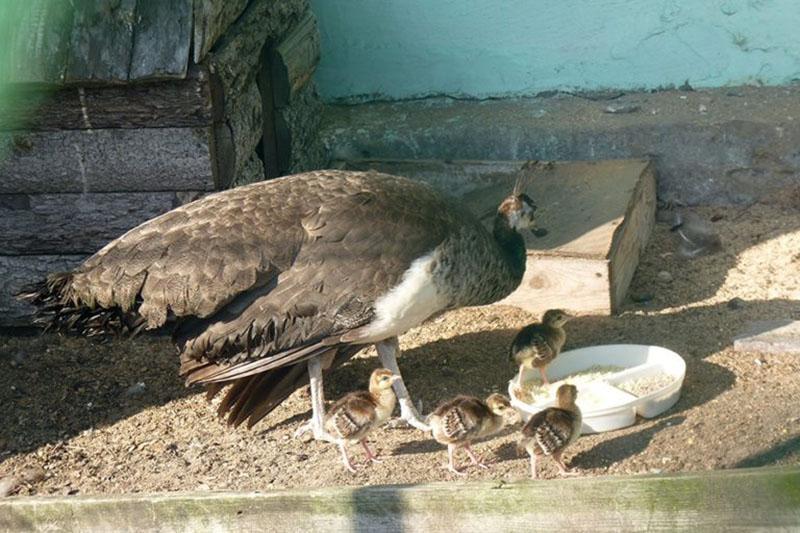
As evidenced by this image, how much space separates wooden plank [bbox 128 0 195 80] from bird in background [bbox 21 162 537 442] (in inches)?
28.4

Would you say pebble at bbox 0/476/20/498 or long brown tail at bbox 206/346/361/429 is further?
long brown tail at bbox 206/346/361/429

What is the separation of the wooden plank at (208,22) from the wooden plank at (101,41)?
0.28 meters

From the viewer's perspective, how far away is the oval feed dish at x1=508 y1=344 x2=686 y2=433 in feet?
16.0

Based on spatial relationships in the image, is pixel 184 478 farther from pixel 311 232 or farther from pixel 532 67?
pixel 532 67

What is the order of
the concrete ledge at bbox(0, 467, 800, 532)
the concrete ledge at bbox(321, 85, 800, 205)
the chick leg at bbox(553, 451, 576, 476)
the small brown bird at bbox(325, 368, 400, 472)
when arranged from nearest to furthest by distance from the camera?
the concrete ledge at bbox(0, 467, 800, 532) < the chick leg at bbox(553, 451, 576, 476) < the small brown bird at bbox(325, 368, 400, 472) < the concrete ledge at bbox(321, 85, 800, 205)

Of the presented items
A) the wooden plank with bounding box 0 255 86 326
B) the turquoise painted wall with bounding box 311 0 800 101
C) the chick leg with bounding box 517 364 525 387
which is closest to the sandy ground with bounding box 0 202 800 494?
the wooden plank with bounding box 0 255 86 326

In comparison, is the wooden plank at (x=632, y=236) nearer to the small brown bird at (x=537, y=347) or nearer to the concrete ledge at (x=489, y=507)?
the small brown bird at (x=537, y=347)

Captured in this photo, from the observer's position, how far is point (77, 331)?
16.8 feet

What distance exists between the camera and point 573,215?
20.4 ft

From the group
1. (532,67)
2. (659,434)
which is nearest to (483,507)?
(659,434)

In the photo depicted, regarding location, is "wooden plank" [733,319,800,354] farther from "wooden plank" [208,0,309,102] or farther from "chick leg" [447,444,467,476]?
"wooden plank" [208,0,309,102]

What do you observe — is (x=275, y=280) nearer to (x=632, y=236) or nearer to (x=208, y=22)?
(x=208, y=22)

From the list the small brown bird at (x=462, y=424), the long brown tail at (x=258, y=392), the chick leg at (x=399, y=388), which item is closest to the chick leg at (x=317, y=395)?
the long brown tail at (x=258, y=392)

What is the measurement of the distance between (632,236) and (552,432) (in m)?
2.04
